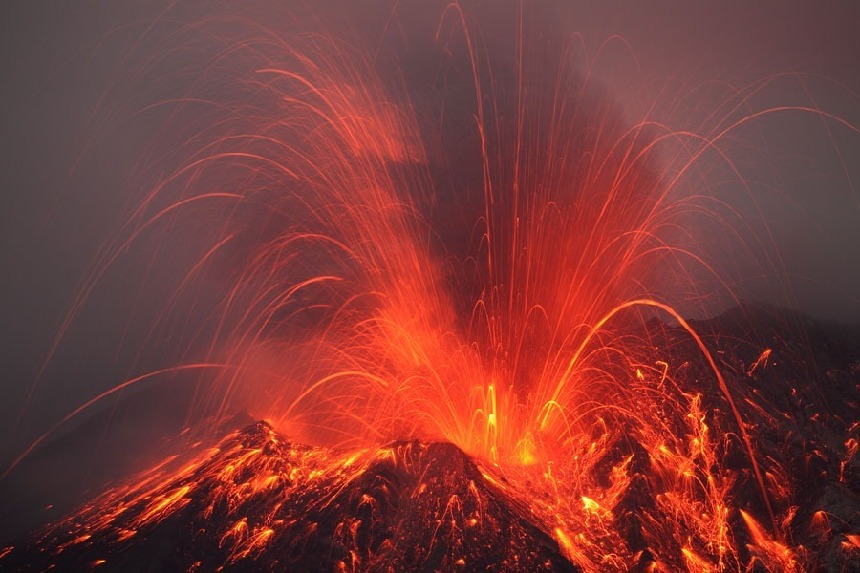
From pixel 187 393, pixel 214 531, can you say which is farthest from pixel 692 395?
pixel 187 393

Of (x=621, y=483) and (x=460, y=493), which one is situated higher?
(x=460, y=493)

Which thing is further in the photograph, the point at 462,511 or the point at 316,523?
the point at 462,511

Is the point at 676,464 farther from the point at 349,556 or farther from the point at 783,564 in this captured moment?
the point at 349,556

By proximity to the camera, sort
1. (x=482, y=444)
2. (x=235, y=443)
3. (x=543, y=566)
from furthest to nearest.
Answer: (x=482, y=444)
(x=235, y=443)
(x=543, y=566)

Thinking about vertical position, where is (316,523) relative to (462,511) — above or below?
above

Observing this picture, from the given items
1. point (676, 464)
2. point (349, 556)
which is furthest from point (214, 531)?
point (676, 464)

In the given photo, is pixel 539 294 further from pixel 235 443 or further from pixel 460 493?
pixel 235 443

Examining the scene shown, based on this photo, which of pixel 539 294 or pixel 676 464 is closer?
pixel 676 464

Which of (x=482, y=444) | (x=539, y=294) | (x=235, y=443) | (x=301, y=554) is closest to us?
(x=301, y=554)

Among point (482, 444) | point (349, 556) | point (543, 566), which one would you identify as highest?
point (349, 556)
